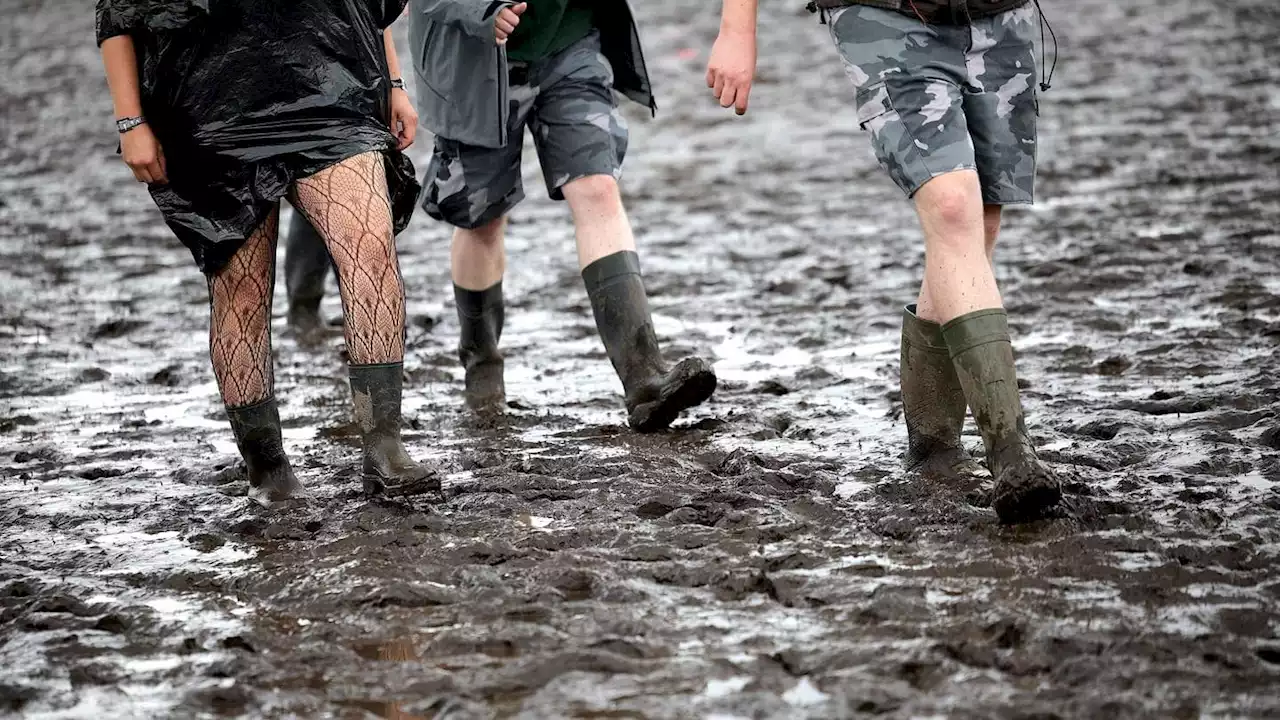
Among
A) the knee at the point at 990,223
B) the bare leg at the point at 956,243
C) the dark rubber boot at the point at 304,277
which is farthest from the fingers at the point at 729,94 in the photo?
the dark rubber boot at the point at 304,277

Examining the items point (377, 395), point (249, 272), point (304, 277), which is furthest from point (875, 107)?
point (304, 277)

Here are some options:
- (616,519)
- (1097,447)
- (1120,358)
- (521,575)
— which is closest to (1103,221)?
(1120,358)

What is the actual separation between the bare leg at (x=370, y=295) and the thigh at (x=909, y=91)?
128cm

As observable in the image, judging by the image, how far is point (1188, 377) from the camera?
17.4ft

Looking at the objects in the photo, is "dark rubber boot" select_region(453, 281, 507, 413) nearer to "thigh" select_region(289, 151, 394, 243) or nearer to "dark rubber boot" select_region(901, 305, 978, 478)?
"thigh" select_region(289, 151, 394, 243)

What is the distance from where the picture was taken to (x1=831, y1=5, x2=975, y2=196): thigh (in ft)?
→ 13.5

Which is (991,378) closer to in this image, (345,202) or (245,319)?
(345,202)

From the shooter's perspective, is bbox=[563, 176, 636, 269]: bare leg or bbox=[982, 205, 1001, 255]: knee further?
bbox=[563, 176, 636, 269]: bare leg

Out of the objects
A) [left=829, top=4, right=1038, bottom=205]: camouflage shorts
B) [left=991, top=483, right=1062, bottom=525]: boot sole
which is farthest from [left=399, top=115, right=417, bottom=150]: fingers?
[left=991, top=483, right=1062, bottom=525]: boot sole

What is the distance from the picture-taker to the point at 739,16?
14.1 ft

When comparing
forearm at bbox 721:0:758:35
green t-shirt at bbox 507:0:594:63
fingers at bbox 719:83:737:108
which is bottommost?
fingers at bbox 719:83:737:108

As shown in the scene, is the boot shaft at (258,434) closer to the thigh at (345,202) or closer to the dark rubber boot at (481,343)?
the thigh at (345,202)

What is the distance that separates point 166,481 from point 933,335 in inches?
87.5

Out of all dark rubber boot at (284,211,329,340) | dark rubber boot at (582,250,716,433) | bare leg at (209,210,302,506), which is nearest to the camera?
bare leg at (209,210,302,506)
